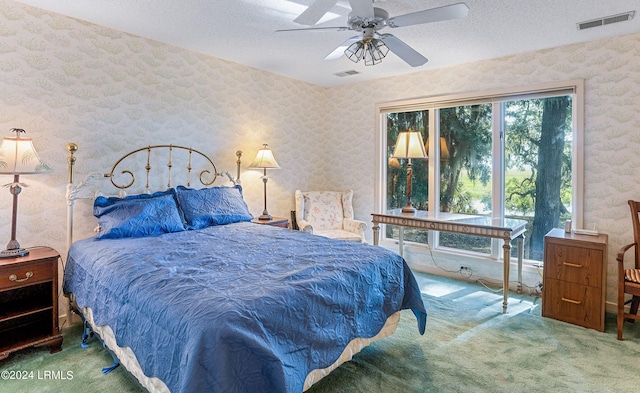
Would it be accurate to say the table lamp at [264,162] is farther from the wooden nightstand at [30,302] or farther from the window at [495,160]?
the wooden nightstand at [30,302]

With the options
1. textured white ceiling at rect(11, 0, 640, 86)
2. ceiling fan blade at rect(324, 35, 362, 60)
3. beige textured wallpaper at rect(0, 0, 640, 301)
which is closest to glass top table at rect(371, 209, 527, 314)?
beige textured wallpaper at rect(0, 0, 640, 301)

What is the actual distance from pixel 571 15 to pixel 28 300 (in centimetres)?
463

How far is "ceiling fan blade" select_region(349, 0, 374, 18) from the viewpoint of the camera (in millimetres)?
1993

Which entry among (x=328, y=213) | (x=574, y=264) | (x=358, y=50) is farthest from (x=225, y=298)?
(x=328, y=213)

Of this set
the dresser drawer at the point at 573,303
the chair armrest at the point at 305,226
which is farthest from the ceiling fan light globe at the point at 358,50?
the dresser drawer at the point at 573,303

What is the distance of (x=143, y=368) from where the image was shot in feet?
5.22

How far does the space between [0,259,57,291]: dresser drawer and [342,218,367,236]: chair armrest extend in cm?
302

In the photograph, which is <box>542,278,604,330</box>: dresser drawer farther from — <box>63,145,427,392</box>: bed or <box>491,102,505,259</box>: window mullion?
<box>63,145,427,392</box>: bed

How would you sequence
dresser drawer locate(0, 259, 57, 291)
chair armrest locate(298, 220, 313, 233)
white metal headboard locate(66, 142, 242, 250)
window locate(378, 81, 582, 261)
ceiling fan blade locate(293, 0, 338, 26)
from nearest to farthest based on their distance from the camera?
ceiling fan blade locate(293, 0, 338, 26), dresser drawer locate(0, 259, 57, 291), white metal headboard locate(66, 142, 242, 250), window locate(378, 81, 582, 261), chair armrest locate(298, 220, 313, 233)

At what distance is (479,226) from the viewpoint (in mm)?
3191

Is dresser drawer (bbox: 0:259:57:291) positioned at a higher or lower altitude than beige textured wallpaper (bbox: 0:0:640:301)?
lower

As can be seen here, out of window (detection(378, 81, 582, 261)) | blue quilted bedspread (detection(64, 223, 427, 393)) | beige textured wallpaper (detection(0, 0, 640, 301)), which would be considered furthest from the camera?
window (detection(378, 81, 582, 261))

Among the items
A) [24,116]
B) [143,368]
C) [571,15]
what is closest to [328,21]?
[571,15]

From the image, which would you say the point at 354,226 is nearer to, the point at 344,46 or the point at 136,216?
the point at 344,46
